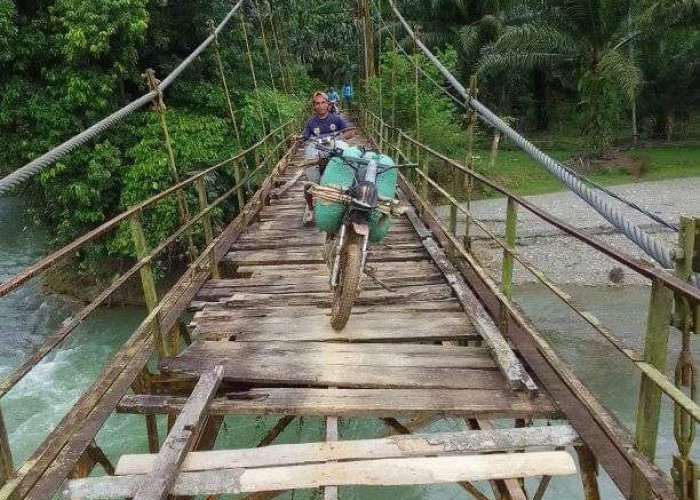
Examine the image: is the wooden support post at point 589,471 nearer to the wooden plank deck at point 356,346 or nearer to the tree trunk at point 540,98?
the wooden plank deck at point 356,346

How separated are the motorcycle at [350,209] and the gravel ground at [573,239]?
8.97 meters

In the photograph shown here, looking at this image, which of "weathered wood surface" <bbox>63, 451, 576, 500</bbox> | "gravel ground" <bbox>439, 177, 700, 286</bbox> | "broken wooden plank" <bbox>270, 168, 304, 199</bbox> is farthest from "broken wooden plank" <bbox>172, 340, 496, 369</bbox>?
"gravel ground" <bbox>439, 177, 700, 286</bbox>

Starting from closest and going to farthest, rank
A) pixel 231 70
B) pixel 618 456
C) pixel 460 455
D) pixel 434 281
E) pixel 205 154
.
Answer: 1. pixel 618 456
2. pixel 460 455
3. pixel 434 281
4. pixel 205 154
5. pixel 231 70

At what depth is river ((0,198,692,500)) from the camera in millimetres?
8141

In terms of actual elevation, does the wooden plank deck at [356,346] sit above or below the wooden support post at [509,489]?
above

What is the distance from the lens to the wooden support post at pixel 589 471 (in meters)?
2.58

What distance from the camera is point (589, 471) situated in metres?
2.61

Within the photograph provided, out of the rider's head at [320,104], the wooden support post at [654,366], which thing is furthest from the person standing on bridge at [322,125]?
the wooden support post at [654,366]

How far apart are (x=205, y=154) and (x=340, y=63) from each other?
24.6m

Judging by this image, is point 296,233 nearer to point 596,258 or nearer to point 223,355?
point 223,355

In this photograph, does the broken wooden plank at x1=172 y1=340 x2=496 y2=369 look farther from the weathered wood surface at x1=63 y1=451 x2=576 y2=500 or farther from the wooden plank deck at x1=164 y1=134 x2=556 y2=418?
the weathered wood surface at x1=63 y1=451 x2=576 y2=500

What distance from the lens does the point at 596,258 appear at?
13500 millimetres

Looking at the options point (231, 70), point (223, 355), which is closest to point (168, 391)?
point (223, 355)

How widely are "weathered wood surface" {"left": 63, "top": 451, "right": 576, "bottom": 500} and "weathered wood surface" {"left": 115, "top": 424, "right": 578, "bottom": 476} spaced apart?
7cm
